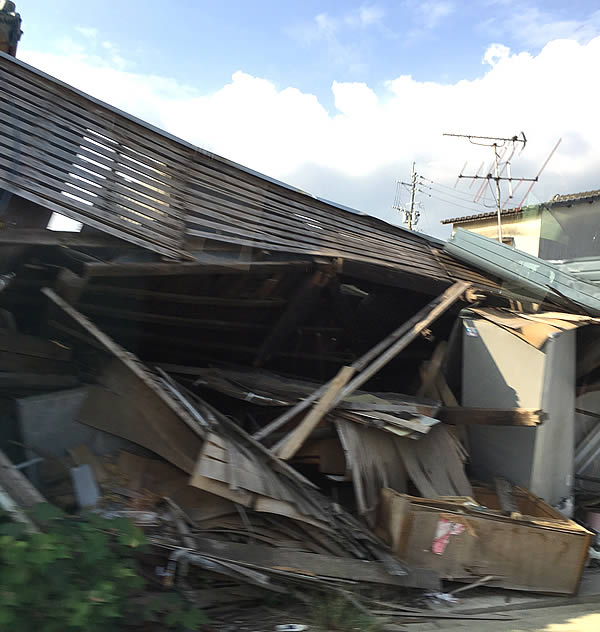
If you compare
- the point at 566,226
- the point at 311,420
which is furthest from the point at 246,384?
the point at 566,226

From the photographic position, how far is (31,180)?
4.00 m

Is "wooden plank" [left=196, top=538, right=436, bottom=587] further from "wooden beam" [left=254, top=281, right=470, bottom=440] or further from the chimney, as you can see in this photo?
the chimney

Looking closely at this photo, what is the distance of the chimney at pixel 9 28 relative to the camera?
541 cm

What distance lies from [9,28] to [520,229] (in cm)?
1808

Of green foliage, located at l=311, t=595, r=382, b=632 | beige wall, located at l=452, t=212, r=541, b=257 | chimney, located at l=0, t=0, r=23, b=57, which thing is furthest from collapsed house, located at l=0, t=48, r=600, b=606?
beige wall, located at l=452, t=212, r=541, b=257

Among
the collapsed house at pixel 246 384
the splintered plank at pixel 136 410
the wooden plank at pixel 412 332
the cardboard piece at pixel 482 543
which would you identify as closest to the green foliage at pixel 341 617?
the collapsed house at pixel 246 384

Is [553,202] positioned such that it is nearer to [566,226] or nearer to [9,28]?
[566,226]

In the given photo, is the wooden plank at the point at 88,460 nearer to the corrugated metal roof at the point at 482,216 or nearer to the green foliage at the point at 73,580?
the green foliage at the point at 73,580

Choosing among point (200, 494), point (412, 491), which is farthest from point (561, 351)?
point (200, 494)

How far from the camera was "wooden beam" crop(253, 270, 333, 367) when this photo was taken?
5.36 metres

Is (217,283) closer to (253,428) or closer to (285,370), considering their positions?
(253,428)

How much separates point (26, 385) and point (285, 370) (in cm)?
322

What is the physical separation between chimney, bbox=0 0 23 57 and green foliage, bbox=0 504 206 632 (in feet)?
15.9

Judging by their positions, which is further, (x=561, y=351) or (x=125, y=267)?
(x=561, y=351)
